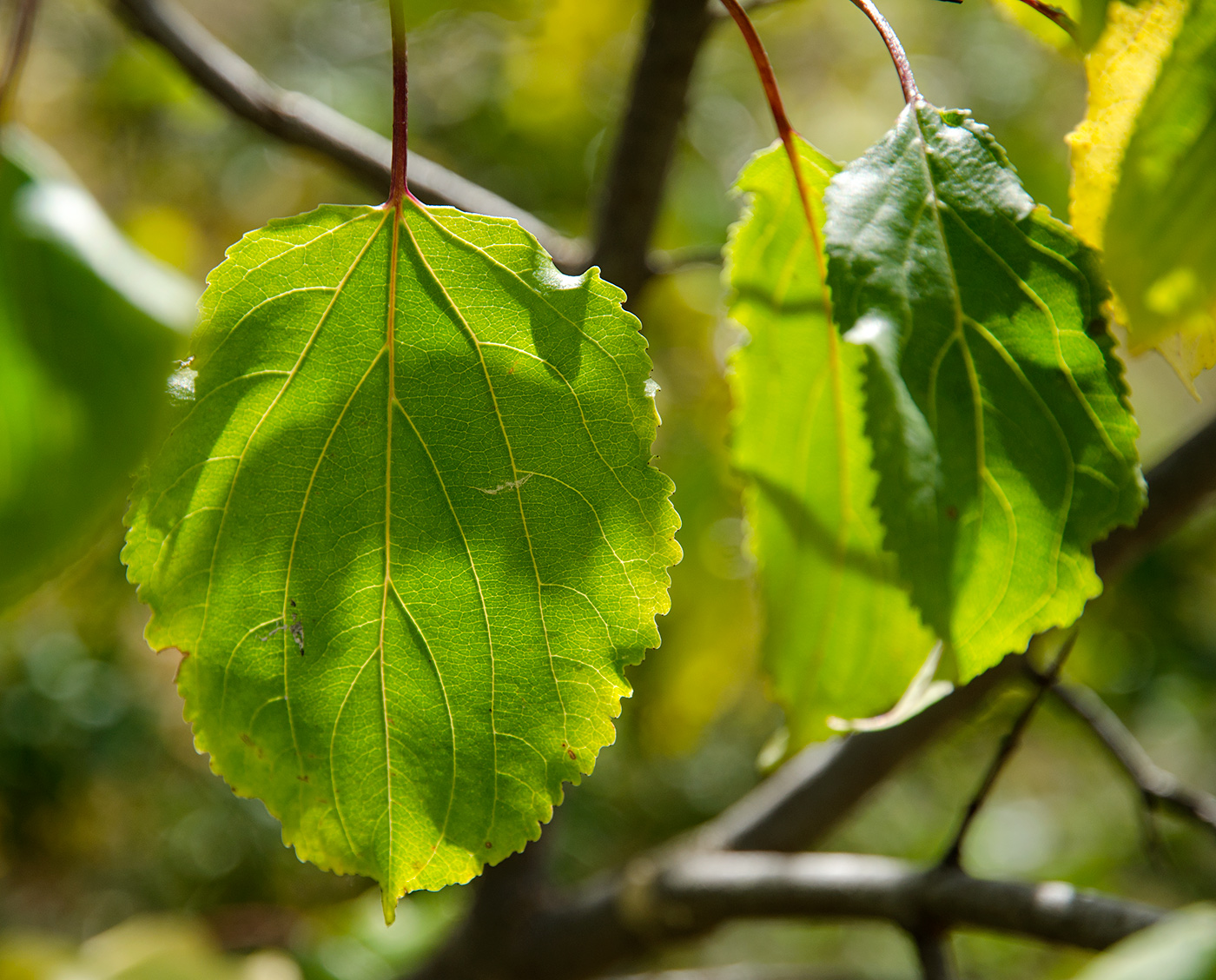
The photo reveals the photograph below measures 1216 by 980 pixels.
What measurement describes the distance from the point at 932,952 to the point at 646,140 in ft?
1.30

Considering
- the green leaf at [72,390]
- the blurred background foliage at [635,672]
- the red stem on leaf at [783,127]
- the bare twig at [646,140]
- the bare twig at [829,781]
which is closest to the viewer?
the green leaf at [72,390]

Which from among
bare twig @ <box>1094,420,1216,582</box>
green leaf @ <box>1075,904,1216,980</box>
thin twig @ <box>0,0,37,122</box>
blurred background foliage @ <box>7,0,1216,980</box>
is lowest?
blurred background foliage @ <box>7,0,1216,980</box>

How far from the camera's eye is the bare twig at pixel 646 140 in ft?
1.40

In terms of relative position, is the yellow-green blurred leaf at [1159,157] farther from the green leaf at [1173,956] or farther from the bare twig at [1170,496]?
the bare twig at [1170,496]

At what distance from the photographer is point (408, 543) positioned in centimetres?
27

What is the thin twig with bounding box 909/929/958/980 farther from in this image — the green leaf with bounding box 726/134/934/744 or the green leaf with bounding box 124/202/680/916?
the green leaf with bounding box 124/202/680/916

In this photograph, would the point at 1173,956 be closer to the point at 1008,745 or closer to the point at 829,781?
the point at 1008,745

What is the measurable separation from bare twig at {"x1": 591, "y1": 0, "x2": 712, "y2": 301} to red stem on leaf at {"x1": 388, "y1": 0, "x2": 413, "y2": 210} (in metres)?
0.18

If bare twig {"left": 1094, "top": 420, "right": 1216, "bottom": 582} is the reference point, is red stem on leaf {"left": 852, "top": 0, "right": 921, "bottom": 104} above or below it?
above

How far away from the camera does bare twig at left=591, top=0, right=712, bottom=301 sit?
427mm

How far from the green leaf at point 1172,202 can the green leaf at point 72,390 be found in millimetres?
220

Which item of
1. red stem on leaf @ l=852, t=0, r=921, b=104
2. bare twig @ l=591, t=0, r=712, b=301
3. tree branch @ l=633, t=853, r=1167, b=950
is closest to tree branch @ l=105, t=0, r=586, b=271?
bare twig @ l=591, t=0, r=712, b=301

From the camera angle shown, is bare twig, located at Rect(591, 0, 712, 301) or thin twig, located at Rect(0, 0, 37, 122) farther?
bare twig, located at Rect(591, 0, 712, 301)

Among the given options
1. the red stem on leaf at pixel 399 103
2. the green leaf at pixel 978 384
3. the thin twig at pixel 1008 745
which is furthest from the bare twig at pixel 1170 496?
the red stem on leaf at pixel 399 103
